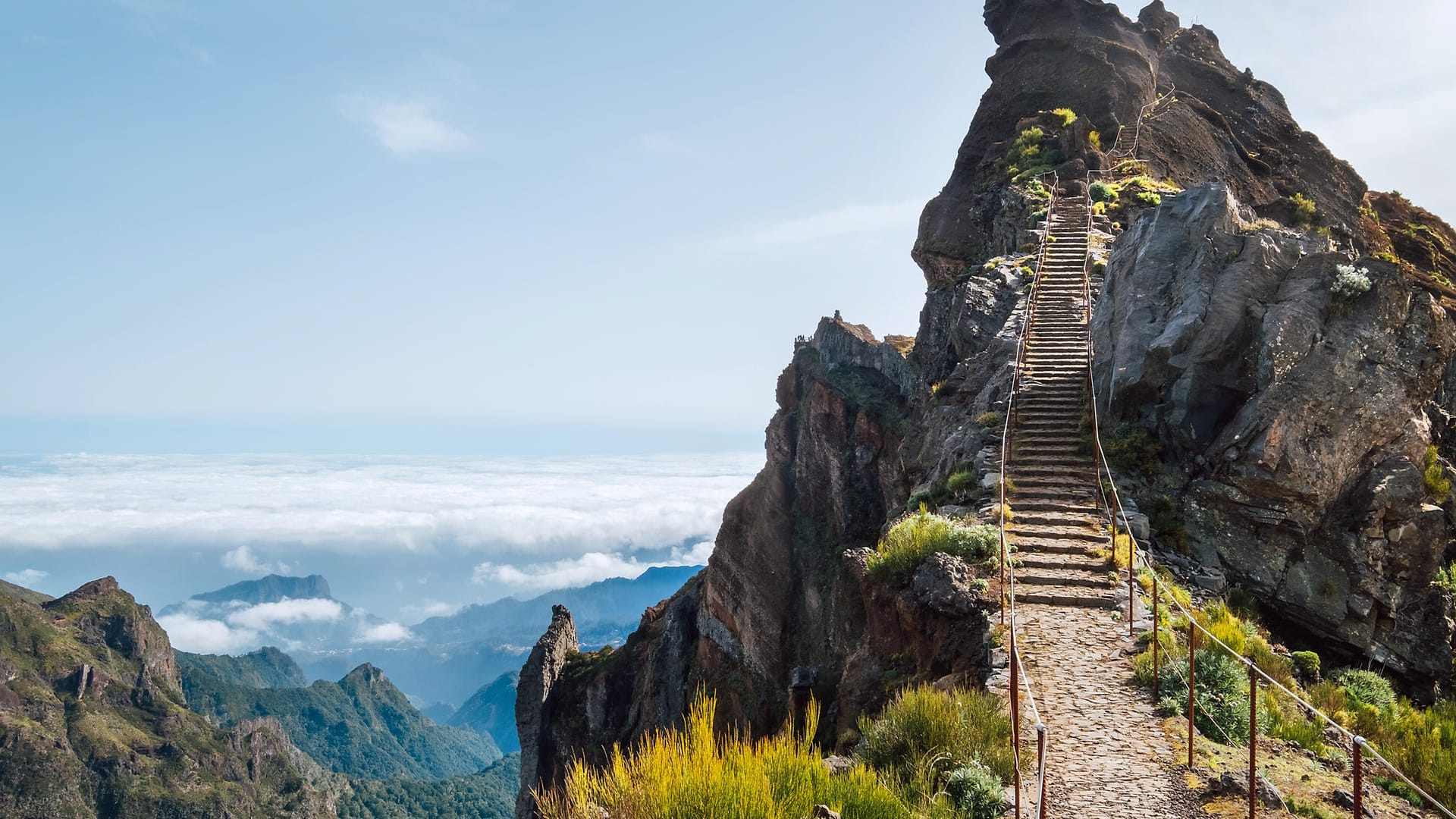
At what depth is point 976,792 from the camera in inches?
308

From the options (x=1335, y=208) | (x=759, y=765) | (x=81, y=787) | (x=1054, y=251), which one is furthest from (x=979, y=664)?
(x=81, y=787)

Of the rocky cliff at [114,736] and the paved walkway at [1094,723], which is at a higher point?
the paved walkway at [1094,723]

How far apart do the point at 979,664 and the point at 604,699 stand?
51.2 meters

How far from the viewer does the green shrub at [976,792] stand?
7668 millimetres

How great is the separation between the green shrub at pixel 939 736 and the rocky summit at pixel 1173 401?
81 centimetres

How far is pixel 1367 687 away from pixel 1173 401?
6.23 meters

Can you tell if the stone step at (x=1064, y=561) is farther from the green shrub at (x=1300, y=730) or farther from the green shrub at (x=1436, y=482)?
the green shrub at (x=1436, y=482)

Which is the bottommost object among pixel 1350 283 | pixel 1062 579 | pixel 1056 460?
pixel 1062 579

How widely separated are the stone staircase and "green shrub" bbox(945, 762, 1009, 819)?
20.1ft

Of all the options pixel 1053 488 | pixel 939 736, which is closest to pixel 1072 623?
pixel 939 736

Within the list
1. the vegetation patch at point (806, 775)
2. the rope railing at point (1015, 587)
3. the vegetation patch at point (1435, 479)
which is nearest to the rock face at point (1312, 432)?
the vegetation patch at point (1435, 479)

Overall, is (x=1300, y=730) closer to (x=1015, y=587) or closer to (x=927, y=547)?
(x=1015, y=587)

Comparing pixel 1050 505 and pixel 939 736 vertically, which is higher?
pixel 1050 505

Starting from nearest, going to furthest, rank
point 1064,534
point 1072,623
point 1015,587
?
point 1072,623 < point 1015,587 < point 1064,534
